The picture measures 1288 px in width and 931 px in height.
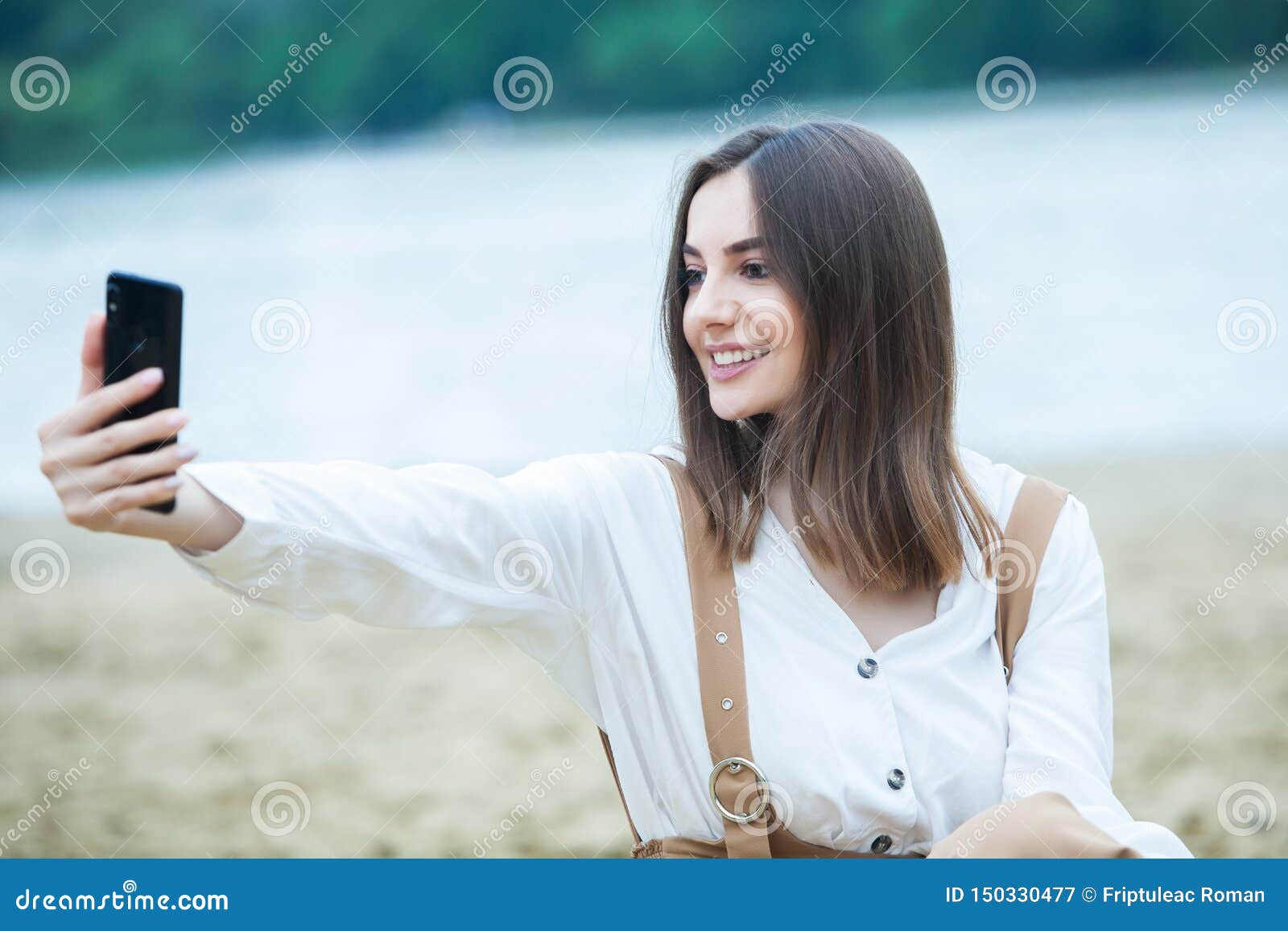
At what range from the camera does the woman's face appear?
5.37ft

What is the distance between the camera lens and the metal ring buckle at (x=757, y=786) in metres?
1.45

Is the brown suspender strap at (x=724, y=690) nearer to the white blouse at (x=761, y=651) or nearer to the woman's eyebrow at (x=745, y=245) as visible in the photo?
the white blouse at (x=761, y=651)

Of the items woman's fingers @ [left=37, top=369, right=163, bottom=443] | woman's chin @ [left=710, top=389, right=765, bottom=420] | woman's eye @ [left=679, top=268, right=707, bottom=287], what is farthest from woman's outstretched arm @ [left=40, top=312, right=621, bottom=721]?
woman's eye @ [left=679, top=268, right=707, bottom=287]

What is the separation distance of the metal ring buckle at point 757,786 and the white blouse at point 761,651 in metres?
0.02

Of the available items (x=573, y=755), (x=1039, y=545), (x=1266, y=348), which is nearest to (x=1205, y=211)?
(x=1266, y=348)

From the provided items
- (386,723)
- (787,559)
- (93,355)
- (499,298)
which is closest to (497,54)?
(499,298)

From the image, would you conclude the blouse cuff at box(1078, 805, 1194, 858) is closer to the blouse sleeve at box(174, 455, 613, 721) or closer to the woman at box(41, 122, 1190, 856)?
the woman at box(41, 122, 1190, 856)

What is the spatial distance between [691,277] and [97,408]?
862 millimetres

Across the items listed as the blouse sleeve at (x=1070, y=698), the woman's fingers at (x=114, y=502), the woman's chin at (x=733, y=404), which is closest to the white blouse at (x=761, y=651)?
the blouse sleeve at (x=1070, y=698)

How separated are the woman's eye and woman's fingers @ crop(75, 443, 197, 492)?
0.78 metres

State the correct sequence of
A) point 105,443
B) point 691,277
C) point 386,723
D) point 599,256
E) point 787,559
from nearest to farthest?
point 105,443 < point 787,559 < point 691,277 < point 386,723 < point 599,256

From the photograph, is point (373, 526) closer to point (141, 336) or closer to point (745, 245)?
point (141, 336)

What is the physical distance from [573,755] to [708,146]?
98.7 inches

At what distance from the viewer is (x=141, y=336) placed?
115 cm
